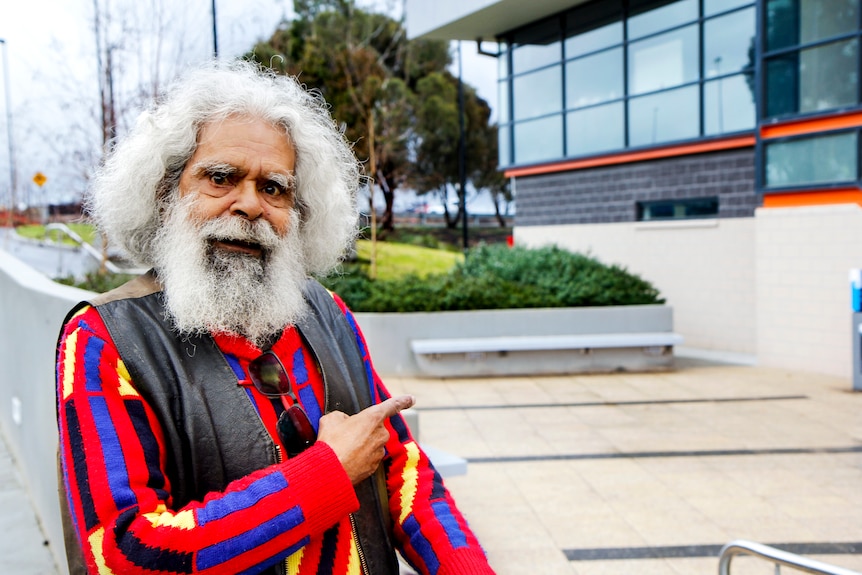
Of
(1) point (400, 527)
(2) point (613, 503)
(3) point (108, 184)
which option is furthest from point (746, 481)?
(3) point (108, 184)

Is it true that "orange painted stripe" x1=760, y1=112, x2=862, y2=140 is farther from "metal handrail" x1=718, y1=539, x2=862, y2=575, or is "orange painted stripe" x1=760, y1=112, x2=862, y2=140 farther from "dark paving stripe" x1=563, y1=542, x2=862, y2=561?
"metal handrail" x1=718, y1=539, x2=862, y2=575

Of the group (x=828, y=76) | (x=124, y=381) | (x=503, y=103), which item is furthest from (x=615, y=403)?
(x=503, y=103)

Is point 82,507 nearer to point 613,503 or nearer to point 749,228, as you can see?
point 613,503

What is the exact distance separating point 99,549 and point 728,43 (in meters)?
12.8

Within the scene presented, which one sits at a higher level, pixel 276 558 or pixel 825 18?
pixel 825 18

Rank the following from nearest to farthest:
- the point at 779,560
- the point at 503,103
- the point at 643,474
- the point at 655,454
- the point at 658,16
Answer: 1. the point at 779,560
2. the point at 643,474
3. the point at 655,454
4. the point at 658,16
5. the point at 503,103

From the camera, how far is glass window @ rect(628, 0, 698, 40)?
12914 millimetres

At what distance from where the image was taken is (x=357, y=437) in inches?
61.0

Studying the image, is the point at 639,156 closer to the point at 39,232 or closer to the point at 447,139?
the point at 447,139

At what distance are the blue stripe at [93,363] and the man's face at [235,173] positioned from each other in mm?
347

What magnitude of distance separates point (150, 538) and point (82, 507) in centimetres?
14

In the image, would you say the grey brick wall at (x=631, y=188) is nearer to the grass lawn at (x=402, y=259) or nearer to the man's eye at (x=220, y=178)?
the grass lawn at (x=402, y=259)

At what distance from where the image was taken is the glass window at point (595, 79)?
14.3m

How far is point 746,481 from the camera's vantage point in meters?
5.66
